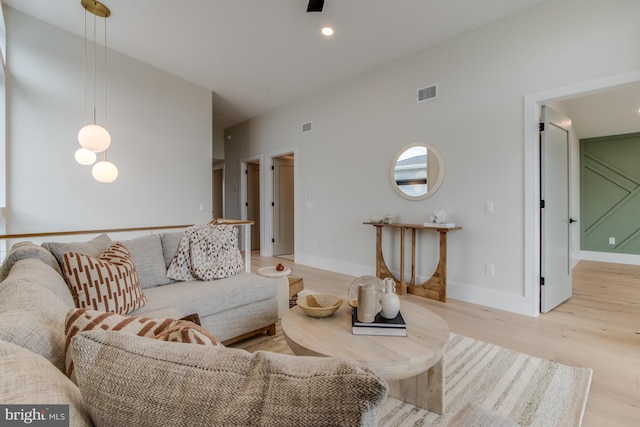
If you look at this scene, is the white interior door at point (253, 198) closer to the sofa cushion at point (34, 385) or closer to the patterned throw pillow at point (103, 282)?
the patterned throw pillow at point (103, 282)

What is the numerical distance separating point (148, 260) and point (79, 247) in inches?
18.8

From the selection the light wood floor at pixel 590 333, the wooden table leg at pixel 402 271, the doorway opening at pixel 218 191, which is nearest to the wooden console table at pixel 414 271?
the wooden table leg at pixel 402 271

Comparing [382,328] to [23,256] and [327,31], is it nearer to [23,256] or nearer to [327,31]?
[23,256]

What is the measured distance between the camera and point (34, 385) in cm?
47

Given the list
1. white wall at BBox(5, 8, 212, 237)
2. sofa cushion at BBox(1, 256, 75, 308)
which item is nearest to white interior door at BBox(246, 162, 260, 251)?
white wall at BBox(5, 8, 212, 237)

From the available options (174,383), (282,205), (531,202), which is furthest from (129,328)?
(282,205)

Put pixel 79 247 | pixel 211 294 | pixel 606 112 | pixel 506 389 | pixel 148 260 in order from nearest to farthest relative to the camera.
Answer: pixel 506 389
pixel 79 247
pixel 211 294
pixel 148 260
pixel 606 112

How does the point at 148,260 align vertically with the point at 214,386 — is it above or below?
below

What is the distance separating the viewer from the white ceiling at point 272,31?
9.91 ft

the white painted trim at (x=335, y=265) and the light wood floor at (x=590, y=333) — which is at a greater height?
the white painted trim at (x=335, y=265)

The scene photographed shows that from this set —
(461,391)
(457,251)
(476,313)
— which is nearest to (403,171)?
(457,251)

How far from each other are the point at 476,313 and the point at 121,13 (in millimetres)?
4983

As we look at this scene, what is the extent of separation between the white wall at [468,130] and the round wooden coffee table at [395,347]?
6.18 ft

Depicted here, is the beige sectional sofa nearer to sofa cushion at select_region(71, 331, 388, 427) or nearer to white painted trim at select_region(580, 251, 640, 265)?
sofa cushion at select_region(71, 331, 388, 427)
